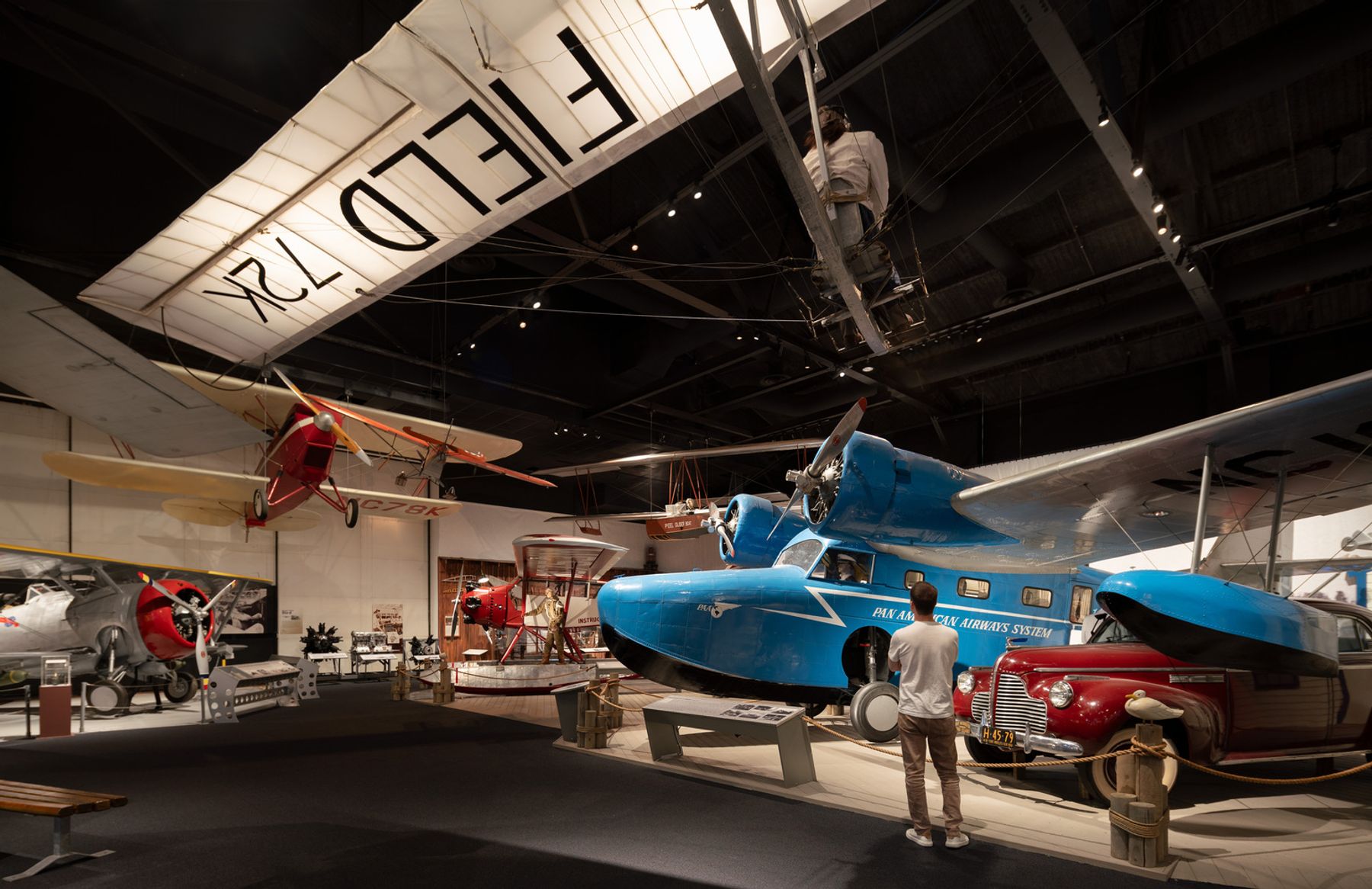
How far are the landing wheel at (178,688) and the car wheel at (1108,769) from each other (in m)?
13.7

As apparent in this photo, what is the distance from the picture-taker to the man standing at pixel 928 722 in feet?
14.0

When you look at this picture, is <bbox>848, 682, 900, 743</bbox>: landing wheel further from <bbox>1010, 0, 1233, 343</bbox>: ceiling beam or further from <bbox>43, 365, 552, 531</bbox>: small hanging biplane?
<bbox>43, 365, 552, 531</bbox>: small hanging biplane

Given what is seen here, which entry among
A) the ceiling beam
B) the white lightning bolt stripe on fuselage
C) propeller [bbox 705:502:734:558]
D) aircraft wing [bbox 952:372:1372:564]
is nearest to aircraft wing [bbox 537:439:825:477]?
propeller [bbox 705:502:734:558]

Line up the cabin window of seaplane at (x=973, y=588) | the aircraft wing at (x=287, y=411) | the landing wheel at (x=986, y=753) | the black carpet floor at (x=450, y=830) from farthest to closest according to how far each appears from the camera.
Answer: the aircraft wing at (x=287, y=411)
the cabin window of seaplane at (x=973, y=588)
the landing wheel at (x=986, y=753)
the black carpet floor at (x=450, y=830)

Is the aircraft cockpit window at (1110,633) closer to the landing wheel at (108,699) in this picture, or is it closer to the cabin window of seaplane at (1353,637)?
the cabin window of seaplane at (1353,637)

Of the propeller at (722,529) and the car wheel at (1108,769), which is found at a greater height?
the propeller at (722,529)

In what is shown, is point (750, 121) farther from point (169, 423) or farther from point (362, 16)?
point (169, 423)

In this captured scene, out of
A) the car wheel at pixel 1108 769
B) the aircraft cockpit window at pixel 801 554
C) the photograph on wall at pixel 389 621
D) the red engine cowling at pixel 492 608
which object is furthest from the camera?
the photograph on wall at pixel 389 621

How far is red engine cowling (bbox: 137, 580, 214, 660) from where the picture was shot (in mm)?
10836

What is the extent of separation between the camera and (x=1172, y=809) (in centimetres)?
513

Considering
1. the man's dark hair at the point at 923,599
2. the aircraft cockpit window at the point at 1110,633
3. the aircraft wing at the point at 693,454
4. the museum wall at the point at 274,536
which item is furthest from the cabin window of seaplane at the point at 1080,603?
the museum wall at the point at 274,536

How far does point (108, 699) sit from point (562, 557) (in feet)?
22.9

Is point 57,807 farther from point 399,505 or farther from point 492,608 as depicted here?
point 492,608

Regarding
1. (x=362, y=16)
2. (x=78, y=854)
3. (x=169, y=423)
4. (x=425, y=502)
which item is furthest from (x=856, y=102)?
(x=425, y=502)
